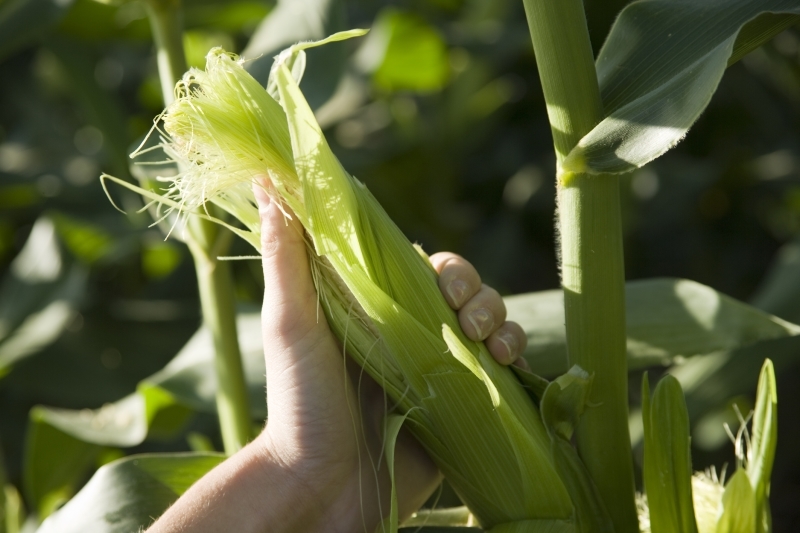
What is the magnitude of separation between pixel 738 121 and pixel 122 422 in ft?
4.85

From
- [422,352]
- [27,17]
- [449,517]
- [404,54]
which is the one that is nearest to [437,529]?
[449,517]

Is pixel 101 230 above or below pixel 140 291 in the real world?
above

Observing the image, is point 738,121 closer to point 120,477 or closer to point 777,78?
point 777,78

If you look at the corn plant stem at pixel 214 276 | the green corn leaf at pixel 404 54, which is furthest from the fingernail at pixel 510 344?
the green corn leaf at pixel 404 54

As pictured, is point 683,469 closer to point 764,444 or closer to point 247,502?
point 764,444

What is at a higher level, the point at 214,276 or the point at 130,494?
the point at 214,276

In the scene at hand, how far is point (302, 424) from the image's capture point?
646 millimetres

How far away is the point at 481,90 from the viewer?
1.87 m

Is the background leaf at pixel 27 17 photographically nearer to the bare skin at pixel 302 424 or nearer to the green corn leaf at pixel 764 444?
the bare skin at pixel 302 424

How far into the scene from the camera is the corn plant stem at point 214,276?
810 mm

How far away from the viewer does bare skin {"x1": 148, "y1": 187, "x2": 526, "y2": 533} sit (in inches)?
24.3

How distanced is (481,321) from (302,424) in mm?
170

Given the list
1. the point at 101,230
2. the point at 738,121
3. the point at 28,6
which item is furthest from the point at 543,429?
the point at 738,121

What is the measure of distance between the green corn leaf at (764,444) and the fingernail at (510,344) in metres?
0.19
